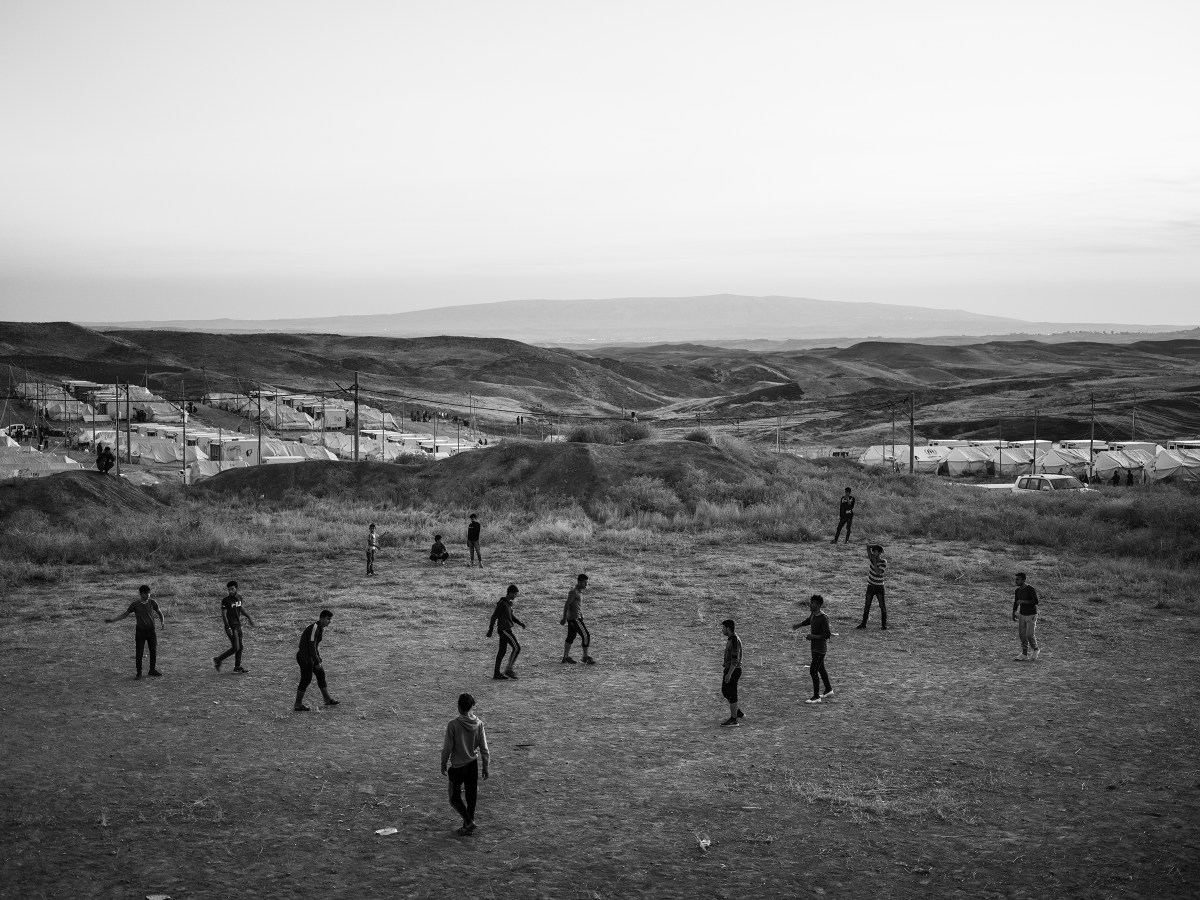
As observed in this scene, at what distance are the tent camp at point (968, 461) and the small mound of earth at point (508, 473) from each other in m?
17.0

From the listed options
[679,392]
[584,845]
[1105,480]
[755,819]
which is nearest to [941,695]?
[755,819]

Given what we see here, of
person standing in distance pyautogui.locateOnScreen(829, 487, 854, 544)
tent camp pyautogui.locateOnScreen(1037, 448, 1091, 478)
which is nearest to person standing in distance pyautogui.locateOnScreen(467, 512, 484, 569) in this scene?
person standing in distance pyautogui.locateOnScreen(829, 487, 854, 544)

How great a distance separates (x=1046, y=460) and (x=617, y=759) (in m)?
48.6

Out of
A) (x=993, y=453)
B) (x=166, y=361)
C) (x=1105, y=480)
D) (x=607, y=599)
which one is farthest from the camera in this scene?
(x=166, y=361)

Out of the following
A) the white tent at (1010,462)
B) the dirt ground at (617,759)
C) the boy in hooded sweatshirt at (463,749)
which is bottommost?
the white tent at (1010,462)

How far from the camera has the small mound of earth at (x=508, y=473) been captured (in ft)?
125

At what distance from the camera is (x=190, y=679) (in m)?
14.4

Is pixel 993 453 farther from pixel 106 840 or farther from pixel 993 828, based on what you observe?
pixel 106 840

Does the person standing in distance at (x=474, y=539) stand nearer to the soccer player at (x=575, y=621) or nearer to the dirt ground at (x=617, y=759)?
the dirt ground at (x=617, y=759)

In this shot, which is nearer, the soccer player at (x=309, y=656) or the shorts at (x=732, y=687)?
the shorts at (x=732, y=687)

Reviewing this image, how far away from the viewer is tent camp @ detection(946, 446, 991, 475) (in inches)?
2144

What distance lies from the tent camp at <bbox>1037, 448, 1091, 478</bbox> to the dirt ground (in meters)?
35.0

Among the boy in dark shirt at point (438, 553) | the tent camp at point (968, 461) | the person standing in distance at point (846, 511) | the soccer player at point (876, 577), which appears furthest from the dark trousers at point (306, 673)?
the tent camp at point (968, 461)

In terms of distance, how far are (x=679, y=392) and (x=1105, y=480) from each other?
290 feet
